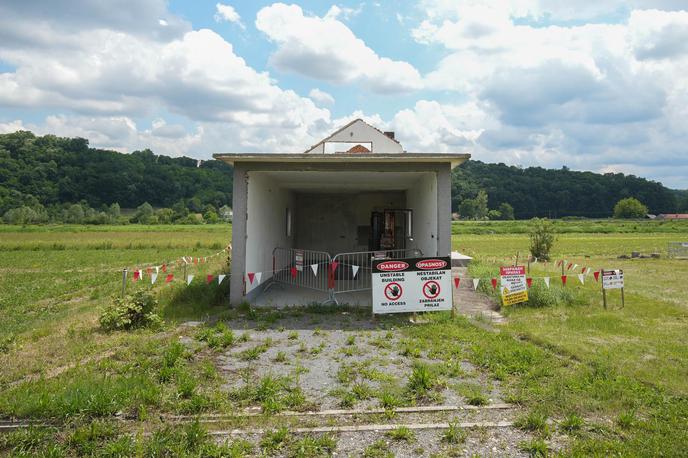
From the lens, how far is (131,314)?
8.50 meters

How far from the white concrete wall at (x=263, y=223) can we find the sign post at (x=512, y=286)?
20.6 ft

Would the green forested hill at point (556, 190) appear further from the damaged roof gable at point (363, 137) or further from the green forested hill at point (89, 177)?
the damaged roof gable at point (363, 137)

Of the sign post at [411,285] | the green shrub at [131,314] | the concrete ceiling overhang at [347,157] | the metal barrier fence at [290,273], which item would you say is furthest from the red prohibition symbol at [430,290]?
the green shrub at [131,314]

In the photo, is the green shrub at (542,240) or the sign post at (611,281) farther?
the green shrub at (542,240)

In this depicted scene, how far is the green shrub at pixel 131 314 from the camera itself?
8.30 meters

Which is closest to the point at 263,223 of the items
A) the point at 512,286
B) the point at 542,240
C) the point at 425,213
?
the point at 425,213

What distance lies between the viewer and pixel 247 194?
10.9 metres

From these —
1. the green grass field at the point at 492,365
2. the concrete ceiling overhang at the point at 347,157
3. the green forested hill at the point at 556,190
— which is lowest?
the green grass field at the point at 492,365

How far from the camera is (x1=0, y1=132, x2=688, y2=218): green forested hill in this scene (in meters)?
81.5

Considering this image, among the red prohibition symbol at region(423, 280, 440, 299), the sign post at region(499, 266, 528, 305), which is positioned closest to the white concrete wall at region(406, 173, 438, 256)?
the red prohibition symbol at region(423, 280, 440, 299)

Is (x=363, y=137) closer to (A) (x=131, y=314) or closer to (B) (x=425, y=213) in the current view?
(B) (x=425, y=213)

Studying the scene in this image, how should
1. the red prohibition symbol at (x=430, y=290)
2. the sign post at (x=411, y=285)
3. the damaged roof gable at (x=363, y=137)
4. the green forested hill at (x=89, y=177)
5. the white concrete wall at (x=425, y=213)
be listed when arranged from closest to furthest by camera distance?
1. the sign post at (x=411, y=285)
2. the red prohibition symbol at (x=430, y=290)
3. the white concrete wall at (x=425, y=213)
4. the damaged roof gable at (x=363, y=137)
5. the green forested hill at (x=89, y=177)

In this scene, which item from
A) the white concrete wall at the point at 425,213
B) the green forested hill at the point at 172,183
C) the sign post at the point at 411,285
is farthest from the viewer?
the green forested hill at the point at 172,183

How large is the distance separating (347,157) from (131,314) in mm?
5772
